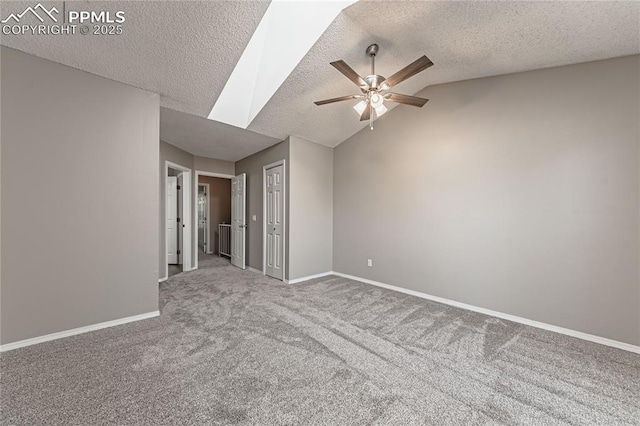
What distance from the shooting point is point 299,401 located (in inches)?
59.4

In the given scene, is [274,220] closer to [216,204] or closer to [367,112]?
[367,112]

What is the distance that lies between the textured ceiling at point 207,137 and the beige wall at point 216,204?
2471 mm

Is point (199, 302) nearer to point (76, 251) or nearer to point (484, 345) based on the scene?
point (76, 251)

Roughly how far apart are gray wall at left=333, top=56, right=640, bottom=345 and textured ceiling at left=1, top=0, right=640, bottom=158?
0.39 metres

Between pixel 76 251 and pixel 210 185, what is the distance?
5.36 metres

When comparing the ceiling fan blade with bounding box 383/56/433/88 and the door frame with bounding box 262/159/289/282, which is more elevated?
the ceiling fan blade with bounding box 383/56/433/88

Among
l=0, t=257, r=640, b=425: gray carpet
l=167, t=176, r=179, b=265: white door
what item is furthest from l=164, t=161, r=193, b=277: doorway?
l=0, t=257, r=640, b=425: gray carpet

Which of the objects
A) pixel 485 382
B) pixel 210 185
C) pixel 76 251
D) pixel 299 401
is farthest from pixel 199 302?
pixel 210 185

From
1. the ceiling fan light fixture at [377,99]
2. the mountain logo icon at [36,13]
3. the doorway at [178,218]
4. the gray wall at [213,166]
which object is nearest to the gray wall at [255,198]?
the gray wall at [213,166]

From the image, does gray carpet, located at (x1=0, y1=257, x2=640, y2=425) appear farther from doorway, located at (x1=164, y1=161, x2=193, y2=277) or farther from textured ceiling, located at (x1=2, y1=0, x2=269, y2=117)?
textured ceiling, located at (x1=2, y1=0, x2=269, y2=117)

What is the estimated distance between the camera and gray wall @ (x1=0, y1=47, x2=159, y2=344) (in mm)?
2025

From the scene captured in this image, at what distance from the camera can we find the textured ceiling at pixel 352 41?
191 centimetres

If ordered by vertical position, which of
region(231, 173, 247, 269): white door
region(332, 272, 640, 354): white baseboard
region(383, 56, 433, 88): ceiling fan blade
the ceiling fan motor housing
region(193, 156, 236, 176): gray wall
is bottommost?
region(332, 272, 640, 354): white baseboard

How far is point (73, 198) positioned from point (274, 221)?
2.64m
